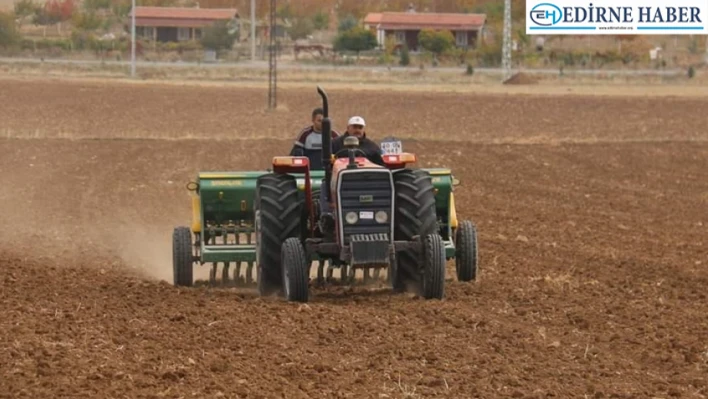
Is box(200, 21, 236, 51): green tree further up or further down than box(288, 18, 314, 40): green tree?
further down

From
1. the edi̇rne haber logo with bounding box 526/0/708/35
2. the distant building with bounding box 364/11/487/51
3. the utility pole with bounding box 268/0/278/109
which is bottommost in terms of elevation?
the utility pole with bounding box 268/0/278/109

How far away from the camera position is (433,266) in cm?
998

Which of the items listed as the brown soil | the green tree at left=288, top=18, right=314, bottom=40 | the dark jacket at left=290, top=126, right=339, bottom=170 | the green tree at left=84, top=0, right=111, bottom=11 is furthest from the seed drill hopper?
the green tree at left=84, top=0, right=111, bottom=11

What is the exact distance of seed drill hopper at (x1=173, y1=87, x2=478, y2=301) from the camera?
1004 cm

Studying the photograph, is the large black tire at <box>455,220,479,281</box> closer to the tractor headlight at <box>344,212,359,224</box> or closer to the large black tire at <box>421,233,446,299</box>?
the large black tire at <box>421,233,446,299</box>

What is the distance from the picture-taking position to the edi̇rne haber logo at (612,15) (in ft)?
159

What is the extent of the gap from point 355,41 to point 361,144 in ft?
216

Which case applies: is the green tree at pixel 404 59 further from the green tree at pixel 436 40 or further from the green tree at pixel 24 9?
the green tree at pixel 24 9

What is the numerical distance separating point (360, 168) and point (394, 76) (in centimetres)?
5152

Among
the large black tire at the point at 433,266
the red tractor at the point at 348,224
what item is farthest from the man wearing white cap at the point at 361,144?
the large black tire at the point at 433,266

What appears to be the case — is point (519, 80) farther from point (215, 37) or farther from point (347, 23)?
point (347, 23)

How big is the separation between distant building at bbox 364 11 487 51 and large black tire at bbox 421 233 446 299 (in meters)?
69.5

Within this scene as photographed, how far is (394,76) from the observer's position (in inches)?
2414

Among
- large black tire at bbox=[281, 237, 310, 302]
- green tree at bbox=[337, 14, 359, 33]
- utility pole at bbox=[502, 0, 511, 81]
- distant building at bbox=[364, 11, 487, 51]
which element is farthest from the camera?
green tree at bbox=[337, 14, 359, 33]
